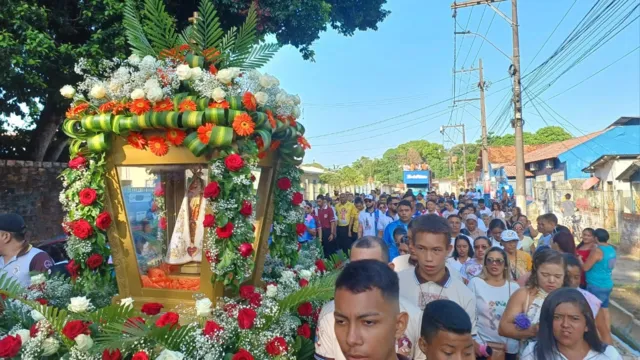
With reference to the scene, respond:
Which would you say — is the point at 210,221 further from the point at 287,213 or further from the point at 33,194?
the point at 33,194

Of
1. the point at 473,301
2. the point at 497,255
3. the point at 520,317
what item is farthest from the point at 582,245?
the point at 473,301

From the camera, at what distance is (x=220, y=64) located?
3.57 m

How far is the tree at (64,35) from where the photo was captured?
23.5 ft

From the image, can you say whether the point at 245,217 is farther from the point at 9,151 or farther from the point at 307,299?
the point at 9,151

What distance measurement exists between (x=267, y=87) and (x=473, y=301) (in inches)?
81.5

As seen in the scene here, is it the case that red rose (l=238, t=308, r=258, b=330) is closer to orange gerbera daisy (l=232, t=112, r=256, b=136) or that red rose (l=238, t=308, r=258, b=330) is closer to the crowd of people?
the crowd of people

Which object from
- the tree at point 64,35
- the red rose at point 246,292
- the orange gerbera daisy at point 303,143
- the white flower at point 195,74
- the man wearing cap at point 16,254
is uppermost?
the tree at point 64,35

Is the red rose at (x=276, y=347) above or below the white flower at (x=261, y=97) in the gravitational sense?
below

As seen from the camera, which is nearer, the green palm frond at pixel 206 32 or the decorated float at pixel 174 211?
the decorated float at pixel 174 211

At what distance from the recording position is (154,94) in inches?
119

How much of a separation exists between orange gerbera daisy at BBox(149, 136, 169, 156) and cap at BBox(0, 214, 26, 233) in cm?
219

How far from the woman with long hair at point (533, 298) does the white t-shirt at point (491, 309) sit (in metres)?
0.32

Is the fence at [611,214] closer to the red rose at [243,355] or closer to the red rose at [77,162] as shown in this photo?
the red rose at [243,355]

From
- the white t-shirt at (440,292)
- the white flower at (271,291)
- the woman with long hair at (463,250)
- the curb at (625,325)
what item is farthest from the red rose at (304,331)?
the curb at (625,325)
